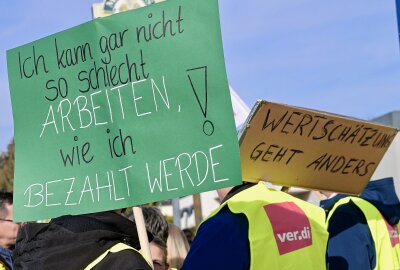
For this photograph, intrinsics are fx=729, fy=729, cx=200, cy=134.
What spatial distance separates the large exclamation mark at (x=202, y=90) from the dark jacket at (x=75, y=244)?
511 mm

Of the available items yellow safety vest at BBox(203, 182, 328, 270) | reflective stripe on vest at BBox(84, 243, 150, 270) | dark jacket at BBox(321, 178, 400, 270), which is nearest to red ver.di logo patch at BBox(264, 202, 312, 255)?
yellow safety vest at BBox(203, 182, 328, 270)

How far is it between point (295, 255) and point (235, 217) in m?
0.34

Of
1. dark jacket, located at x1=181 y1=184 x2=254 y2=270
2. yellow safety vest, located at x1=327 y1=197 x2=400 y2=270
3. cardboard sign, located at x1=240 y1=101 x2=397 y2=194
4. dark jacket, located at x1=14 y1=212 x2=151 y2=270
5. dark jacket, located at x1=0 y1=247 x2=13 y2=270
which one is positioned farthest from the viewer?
yellow safety vest, located at x1=327 y1=197 x2=400 y2=270

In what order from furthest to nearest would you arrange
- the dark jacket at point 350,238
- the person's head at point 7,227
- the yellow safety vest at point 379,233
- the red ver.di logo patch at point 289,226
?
the person's head at point 7,227, the yellow safety vest at point 379,233, the dark jacket at point 350,238, the red ver.di logo patch at point 289,226

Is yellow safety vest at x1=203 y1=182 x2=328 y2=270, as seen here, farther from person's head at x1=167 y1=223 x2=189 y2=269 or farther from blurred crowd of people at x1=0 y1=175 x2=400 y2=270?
person's head at x1=167 y1=223 x2=189 y2=269

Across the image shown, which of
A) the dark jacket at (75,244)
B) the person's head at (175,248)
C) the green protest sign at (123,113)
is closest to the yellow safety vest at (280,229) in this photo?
the green protest sign at (123,113)

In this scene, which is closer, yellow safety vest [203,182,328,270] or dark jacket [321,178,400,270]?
yellow safety vest [203,182,328,270]

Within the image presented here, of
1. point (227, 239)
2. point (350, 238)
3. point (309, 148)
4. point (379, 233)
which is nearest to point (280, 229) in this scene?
point (227, 239)

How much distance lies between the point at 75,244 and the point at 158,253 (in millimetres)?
1375

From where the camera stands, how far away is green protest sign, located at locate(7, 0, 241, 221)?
2797mm

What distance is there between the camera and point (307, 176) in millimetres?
3645

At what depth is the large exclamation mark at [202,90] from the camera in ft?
9.18

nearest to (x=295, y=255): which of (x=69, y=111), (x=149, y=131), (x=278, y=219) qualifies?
(x=278, y=219)

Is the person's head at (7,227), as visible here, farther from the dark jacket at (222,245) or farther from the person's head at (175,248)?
the dark jacket at (222,245)
